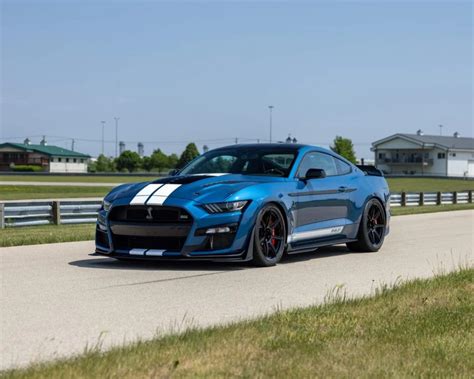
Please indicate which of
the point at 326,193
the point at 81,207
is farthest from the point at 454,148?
the point at 326,193

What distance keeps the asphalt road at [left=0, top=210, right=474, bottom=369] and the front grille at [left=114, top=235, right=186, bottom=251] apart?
0.26 metres

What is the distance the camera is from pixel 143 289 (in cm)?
754

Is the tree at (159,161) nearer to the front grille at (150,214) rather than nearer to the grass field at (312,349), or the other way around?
the front grille at (150,214)

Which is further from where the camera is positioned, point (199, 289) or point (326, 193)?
point (326, 193)

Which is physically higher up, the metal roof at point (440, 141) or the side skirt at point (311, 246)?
the metal roof at point (440, 141)

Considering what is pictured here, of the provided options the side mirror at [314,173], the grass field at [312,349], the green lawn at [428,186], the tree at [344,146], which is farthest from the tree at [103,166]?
the grass field at [312,349]

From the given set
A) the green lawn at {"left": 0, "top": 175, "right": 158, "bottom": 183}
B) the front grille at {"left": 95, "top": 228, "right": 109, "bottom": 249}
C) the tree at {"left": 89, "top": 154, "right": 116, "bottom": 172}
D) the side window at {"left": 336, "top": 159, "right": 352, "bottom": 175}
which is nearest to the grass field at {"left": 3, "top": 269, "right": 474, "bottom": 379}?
the front grille at {"left": 95, "top": 228, "right": 109, "bottom": 249}

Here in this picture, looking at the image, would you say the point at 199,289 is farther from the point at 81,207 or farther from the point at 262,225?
the point at 81,207

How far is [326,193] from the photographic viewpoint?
10.4 meters

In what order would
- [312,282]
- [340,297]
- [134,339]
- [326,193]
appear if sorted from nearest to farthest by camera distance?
[134,339], [340,297], [312,282], [326,193]

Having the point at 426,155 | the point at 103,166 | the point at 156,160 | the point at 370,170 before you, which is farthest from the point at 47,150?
the point at 370,170

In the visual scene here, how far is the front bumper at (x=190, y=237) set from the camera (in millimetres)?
8570

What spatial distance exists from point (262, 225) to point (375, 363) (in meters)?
4.55

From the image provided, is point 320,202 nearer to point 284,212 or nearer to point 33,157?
point 284,212
